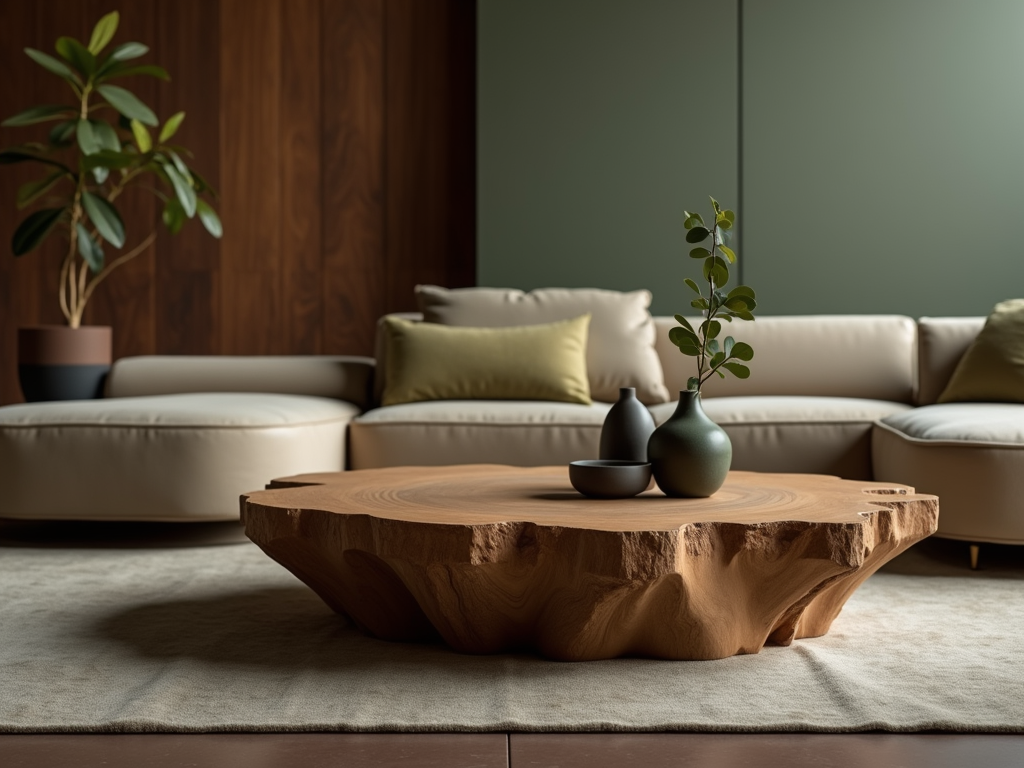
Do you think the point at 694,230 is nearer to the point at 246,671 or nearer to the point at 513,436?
the point at 246,671

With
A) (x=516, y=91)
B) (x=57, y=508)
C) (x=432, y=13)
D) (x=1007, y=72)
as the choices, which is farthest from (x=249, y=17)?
(x=1007, y=72)

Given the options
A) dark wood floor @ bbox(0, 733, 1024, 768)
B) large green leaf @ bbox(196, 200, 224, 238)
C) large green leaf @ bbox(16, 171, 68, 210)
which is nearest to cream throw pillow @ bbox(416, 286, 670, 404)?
large green leaf @ bbox(196, 200, 224, 238)

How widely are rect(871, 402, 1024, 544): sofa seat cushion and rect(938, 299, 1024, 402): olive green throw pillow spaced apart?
1.54ft

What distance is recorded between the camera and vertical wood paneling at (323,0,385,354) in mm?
5031

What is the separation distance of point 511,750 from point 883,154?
377cm

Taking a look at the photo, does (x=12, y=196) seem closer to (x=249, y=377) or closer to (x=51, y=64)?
(x=51, y=64)

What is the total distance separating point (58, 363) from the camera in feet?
12.7

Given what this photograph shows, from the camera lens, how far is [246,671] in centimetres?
186

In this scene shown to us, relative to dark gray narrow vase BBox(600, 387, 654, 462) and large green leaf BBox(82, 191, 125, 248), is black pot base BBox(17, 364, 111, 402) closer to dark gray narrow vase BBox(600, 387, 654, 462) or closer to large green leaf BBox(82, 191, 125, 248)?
large green leaf BBox(82, 191, 125, 248)

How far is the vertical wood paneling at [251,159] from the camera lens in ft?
16.5

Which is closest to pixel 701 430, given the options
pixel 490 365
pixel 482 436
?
pixel 482 436

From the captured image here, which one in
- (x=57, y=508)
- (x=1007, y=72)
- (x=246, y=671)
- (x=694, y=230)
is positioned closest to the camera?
(x=246, y=671)

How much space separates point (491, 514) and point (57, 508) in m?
1.78

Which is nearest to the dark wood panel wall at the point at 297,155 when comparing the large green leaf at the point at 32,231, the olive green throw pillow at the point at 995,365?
the large green leaf at the point at 32,231
